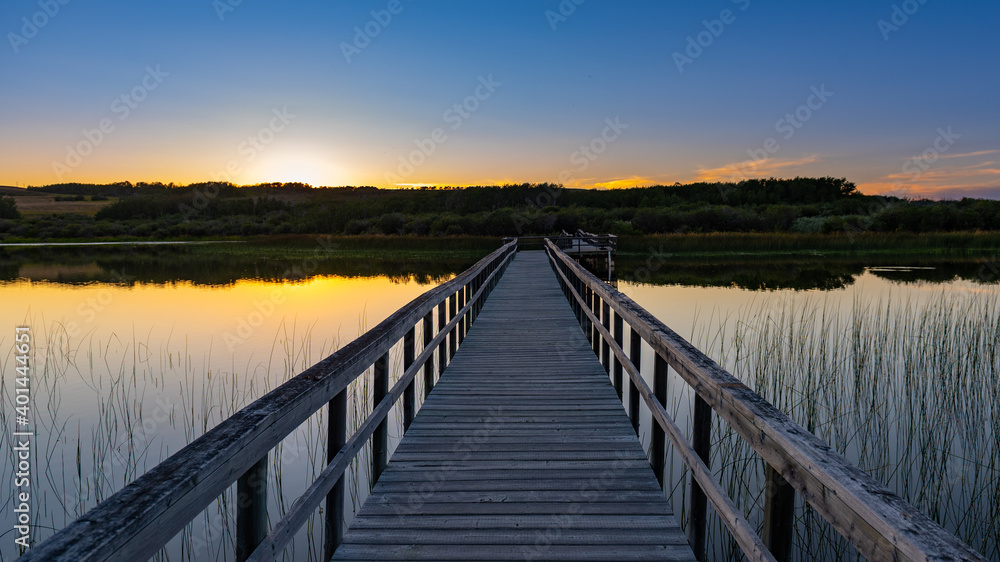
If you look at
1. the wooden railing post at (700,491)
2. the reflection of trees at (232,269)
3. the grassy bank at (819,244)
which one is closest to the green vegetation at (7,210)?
the reflection of trees at (232,269)

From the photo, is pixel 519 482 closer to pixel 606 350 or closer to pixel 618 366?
pixel 618 366

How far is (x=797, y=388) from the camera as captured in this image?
7.02 metres

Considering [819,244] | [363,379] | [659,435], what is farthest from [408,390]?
[819,244]

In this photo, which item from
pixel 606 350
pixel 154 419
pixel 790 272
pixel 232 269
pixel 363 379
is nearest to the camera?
pixel 606 350

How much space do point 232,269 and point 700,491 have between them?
1123 inches

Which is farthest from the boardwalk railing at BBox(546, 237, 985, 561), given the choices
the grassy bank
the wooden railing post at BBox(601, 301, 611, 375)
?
the grassy bank

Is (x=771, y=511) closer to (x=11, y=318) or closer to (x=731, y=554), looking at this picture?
(x=731, y=554)

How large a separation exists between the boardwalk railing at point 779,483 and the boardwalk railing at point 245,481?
4.94 feet

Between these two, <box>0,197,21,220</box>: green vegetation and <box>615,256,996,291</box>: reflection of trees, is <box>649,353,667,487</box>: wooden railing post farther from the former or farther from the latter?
<box>0,197,21,220</box>: green vegetation

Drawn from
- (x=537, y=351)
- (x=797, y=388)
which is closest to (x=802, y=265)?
(x=797, y=388)

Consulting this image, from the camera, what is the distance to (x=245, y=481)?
68.3 inches

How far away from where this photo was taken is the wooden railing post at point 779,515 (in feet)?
5.86

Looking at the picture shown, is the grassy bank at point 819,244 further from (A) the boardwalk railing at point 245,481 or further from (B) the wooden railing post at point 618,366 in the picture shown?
(A) the boardwalk railing at point 245,481

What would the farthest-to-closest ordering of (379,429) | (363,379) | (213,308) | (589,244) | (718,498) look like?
1. (589,244)
2. (213,308)
3. (363,379)
4. (379,429)
5. (718,498)
